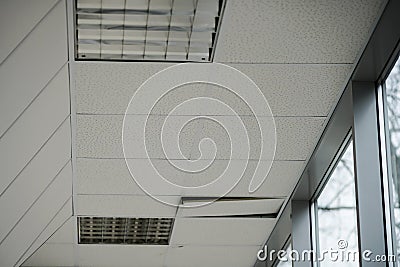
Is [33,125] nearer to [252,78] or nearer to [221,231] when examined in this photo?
[252,78]

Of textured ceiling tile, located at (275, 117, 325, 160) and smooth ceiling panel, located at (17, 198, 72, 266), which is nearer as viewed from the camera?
textured ceiling tile, located at (275, 117, 325, 160)

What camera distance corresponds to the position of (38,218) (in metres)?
4.57

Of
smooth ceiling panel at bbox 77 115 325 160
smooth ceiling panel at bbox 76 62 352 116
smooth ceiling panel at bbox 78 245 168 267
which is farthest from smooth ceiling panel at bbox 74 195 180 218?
smooth ceiling panel at bbox 76 62 352 116

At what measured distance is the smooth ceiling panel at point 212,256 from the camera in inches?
218

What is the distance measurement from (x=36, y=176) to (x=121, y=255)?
1.93m

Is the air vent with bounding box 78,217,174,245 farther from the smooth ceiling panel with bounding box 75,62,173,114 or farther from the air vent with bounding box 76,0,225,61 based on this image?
the air vent with bounding box 76,0,225,61

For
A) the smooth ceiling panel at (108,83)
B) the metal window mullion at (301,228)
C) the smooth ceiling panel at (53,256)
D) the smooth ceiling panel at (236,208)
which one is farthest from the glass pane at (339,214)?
the smooth ceiling panel at (53,256)

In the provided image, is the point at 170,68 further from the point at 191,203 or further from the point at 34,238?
the point at 34,238

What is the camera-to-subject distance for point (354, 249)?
141 inches

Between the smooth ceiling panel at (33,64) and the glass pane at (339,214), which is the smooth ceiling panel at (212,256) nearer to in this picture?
the glass pane at (339,214)

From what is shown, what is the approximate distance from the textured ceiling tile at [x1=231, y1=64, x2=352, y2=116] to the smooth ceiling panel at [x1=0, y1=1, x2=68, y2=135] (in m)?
0.71

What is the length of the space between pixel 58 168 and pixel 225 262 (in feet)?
7.01

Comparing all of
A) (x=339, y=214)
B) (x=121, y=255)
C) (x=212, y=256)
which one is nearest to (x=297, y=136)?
(x=339, y=214)

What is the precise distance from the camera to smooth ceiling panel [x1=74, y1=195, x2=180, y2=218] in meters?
4.59
